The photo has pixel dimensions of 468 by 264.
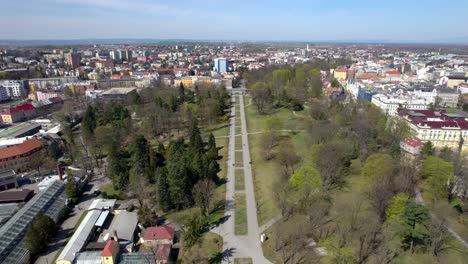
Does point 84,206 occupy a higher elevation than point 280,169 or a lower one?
lower

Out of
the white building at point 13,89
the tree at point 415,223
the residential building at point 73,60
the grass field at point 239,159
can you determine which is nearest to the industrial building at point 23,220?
the grass field at point 239,159

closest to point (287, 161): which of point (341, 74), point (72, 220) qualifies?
point (72, 220)

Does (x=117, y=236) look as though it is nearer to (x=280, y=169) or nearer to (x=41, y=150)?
(x=280, y=169)

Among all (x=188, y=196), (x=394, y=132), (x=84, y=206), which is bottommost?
(x=84, y=206)

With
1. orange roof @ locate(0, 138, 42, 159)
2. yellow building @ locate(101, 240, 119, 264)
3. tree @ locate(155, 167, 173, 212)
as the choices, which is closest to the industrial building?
yellow building @ locate(101, 240, 119, 264)

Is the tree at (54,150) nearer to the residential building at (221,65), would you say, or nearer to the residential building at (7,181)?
the residential building at (7,181)

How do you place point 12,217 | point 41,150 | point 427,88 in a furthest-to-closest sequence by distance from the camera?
point 427,88
point 41,150
point 12,217

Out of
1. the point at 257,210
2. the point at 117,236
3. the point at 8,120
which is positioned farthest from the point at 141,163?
the point at 8,120
